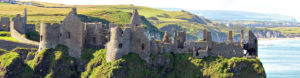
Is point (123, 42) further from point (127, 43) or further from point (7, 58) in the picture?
point (7, 58)

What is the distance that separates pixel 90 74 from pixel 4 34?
112 feet

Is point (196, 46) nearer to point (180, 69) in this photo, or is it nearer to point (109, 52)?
point (180, 69)

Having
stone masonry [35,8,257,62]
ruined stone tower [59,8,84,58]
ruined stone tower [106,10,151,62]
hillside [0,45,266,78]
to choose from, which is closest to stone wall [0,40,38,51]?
hillside [0,45,266,78]

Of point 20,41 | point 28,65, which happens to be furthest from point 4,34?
point 28,65

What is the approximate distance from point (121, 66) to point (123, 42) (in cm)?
367

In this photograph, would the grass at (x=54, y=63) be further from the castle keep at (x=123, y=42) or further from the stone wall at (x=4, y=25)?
the stone wall at (x=4, y=25)

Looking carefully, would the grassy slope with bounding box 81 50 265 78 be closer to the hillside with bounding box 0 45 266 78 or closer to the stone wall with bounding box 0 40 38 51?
the hillside with bounding box 0 45 266 78

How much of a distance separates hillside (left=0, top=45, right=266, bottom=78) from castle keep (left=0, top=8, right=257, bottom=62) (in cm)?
101

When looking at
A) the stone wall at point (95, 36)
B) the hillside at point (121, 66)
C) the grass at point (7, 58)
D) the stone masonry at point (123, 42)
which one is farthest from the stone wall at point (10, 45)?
the stone wall at point (95, 36)

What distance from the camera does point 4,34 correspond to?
11512 cm

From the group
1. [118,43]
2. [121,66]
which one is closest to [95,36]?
[118,43]

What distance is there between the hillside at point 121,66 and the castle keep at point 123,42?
101cm

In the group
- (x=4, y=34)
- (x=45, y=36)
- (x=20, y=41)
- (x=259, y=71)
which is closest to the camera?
(x=259, y=71)

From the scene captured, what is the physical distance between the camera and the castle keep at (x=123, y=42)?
87125 mm
